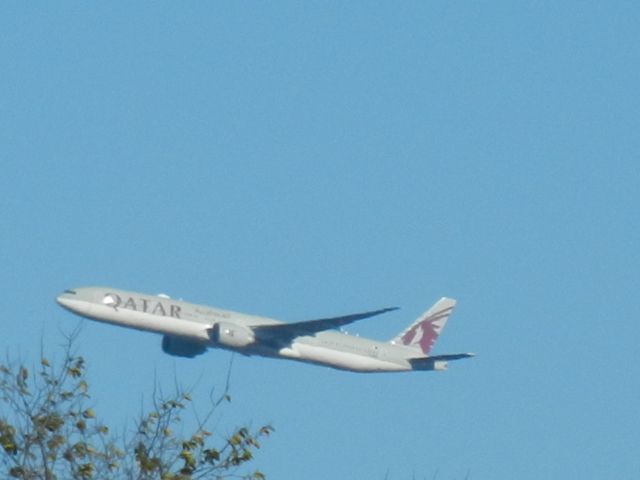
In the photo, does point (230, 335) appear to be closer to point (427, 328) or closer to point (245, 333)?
point (245, 333)

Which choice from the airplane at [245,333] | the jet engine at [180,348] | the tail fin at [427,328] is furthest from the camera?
the tail fin at [427,328]

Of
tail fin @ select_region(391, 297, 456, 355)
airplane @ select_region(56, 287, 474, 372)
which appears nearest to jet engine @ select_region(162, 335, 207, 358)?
airplane @ select_region(56, 287, 474, 372)

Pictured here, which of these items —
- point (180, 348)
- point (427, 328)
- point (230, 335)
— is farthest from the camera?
point (427, 328)

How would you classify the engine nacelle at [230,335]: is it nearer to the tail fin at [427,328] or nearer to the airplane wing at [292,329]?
the airplane wing at [292,329]

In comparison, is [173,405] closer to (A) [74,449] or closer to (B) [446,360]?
(A) [74,449]

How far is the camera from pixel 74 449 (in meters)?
22.2

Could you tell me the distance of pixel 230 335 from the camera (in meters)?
83.5

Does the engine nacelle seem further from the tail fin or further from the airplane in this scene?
the tail fin

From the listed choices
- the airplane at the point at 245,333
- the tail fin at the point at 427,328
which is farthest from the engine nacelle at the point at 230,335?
the tail fin at the point at 427,328

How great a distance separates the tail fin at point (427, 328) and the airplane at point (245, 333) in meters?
0.21

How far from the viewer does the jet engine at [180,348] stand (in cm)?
8438

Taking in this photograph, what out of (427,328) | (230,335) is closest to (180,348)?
(230,335)

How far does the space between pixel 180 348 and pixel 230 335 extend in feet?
9.64

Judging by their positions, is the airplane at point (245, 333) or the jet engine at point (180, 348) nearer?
the airplane at point (245, 333)
